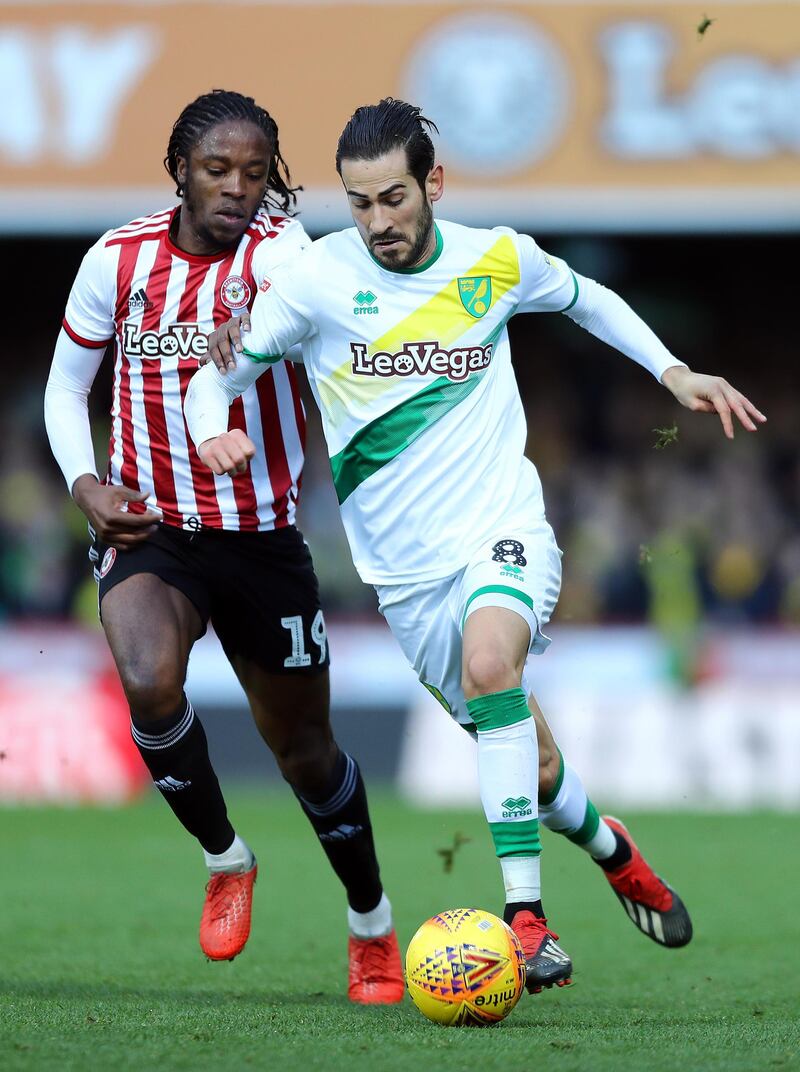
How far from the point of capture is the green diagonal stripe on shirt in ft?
17.0

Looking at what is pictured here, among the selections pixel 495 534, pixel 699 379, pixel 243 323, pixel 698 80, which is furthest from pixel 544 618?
pixel 698 80

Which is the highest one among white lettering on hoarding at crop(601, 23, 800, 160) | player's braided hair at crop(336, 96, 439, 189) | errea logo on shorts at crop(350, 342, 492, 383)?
white lettering on hoarding at crop(601, 23, 800, 160)

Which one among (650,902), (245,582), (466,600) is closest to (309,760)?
(245,582)

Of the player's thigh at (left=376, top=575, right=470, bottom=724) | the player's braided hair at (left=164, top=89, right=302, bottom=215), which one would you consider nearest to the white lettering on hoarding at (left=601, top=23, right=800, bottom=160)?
the player's braided hair at (left=164, top=89, right=302, bottom=215)

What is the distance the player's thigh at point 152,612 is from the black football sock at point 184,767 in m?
0.11

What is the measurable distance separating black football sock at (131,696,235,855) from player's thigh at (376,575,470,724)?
699 mm

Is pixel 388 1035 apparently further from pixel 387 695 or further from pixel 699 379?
pixel 387 695

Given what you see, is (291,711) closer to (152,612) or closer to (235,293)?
(152,612)

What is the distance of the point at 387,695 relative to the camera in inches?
547

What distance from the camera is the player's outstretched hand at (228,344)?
5.18 m

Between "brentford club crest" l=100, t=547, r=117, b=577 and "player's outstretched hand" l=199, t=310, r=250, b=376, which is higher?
"player's outstretched hand" l=199, t=310, r=250, b=376

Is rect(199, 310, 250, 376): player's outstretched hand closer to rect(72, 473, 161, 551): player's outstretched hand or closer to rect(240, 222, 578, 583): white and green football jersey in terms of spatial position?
rect(240, 222, 578, 583): white and green football jersey

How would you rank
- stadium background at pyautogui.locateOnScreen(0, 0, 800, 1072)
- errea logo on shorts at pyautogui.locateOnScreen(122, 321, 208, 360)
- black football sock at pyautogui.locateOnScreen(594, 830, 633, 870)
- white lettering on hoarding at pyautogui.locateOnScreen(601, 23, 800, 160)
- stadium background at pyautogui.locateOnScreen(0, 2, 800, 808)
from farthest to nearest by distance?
white lettering on hoarding at pyautogui.locateOnScreen(601, 23, 800, 160) < stadium background at pyautogui.locateOnScreen(0, 2, 800, 808) < stadium background at pyautogui.locateOnScreen(0, 0, 800, 1072) < black football sock at pyautogui.locateOnScreen(594, 830, 633, 870) < errea logo on shorts at pyautogui.locateOnScreen(122, 321, 208, 360)

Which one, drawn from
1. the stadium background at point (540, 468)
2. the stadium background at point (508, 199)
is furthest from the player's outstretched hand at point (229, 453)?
the stadium background at point (508, 199)
